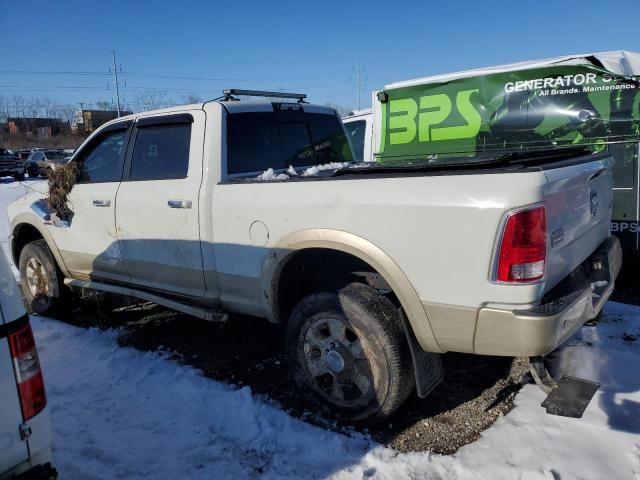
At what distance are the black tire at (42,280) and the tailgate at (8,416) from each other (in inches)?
151

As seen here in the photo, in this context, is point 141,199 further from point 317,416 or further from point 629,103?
point 629,103

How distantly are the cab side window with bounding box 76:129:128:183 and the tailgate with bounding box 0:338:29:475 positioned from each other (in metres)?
2.89


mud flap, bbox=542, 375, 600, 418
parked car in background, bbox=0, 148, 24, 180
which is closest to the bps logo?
mud flap, bbox=542, 375, 600, 418

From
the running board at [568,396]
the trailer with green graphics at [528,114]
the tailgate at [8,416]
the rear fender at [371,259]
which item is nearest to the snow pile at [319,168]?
the trailer with green graphics at [528,114]

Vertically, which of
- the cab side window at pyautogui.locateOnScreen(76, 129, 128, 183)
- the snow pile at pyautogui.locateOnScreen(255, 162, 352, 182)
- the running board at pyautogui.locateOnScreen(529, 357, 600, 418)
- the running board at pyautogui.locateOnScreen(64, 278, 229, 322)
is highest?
the cab side window at pyautogui.locateOnScreen(76, 129, 128, 183)

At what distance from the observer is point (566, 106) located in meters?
5.95

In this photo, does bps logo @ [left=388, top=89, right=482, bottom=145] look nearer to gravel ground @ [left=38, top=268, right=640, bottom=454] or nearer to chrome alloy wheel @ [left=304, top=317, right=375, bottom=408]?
gravel ground @ [left=38, top=268, right=640, bottom=454]

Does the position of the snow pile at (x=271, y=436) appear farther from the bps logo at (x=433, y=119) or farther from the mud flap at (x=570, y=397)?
the bps logo at (x=433, y=119)

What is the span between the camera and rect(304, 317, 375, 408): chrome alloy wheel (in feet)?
10.4

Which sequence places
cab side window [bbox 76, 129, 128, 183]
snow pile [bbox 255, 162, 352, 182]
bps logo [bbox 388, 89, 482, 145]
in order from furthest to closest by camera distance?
bps logo [bbox 388, 89, 482, 145]
cab side window [bbox 76, 129, 128, 183]
snow pile [bbox 255, 162, 352, 182]

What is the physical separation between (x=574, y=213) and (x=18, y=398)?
2.79 metres

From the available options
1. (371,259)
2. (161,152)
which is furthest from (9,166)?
(371,259)

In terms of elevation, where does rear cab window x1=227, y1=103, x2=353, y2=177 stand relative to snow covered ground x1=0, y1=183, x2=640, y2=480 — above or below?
above

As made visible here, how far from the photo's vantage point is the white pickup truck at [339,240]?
99.9 inches
